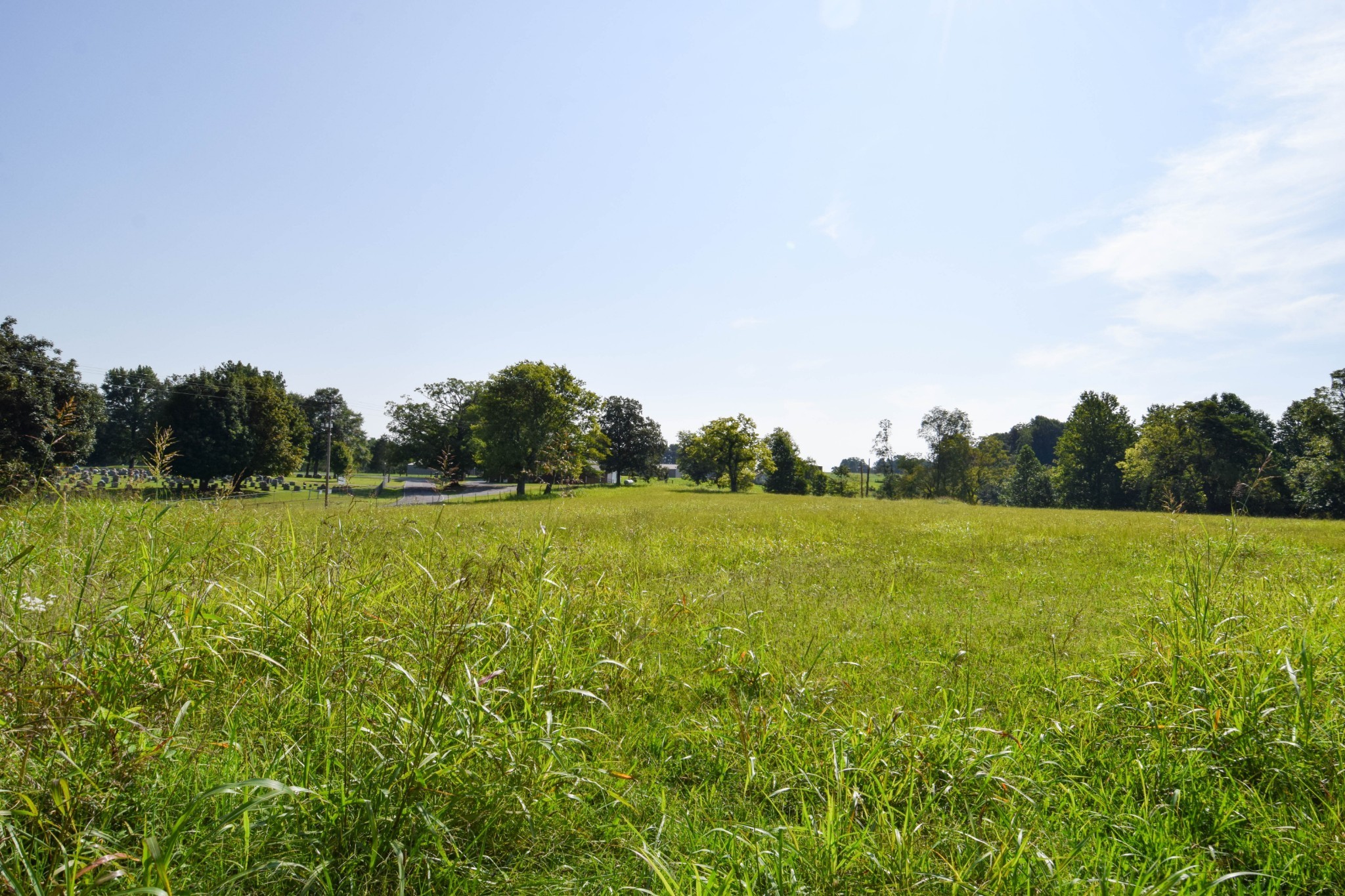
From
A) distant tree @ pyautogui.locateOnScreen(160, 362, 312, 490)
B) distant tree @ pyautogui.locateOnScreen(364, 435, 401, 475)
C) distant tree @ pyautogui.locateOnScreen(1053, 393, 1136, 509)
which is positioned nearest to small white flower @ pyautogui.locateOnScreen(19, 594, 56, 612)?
distant tree @ pyautogui.locateOnScreen(160, 362, 312, 490)

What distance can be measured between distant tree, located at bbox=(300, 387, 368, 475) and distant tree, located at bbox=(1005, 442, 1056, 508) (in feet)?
276

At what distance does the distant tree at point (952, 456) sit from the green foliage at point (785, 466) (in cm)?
1583

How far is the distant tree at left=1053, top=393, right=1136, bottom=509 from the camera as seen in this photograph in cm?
5697

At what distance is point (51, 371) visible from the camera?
79.2 ft

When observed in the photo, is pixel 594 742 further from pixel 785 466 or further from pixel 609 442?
pixel 785 466

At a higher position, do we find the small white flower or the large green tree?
the large green tree

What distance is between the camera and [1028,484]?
65625mm

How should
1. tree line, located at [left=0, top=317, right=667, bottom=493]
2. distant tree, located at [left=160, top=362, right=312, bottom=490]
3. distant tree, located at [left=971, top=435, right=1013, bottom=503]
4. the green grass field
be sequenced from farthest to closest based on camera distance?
1. distant tree, located at [left=971, top=435, right=1013, bottom=503]
2. distant tree, located at [left=160, top=362, right=312, bottom=490]
3. tree line, located at [left=0, top=317, right=667, bottom=493]
4. the green grass field

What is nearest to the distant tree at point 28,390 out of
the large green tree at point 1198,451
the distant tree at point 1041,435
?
the large green tree at point 1198,451

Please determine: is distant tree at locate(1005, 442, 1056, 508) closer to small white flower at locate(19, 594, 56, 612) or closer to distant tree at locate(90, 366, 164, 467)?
small white flower at locate(19, 594, 56, 612)

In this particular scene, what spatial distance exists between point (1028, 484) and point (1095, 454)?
8997 millimetres

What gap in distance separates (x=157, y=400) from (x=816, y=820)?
54.6 metres

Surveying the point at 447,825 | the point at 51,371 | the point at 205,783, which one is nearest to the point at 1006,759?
the point at 447,825

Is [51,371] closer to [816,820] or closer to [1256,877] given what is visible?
[816,820]
